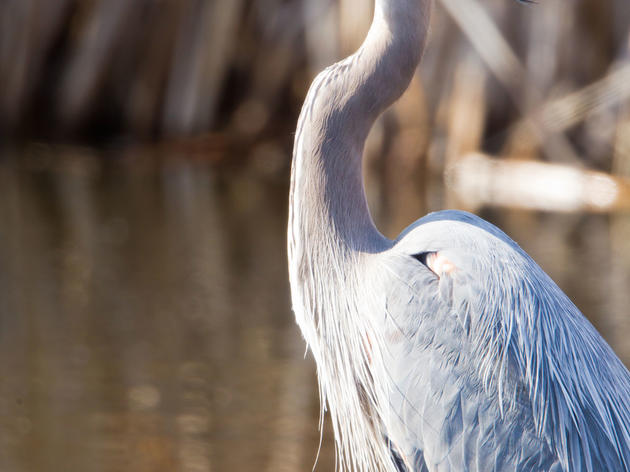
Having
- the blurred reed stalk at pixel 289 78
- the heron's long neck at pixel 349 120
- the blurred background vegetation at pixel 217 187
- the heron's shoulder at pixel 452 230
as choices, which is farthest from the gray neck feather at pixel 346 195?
the blurred reed stalk at pixel 289 78

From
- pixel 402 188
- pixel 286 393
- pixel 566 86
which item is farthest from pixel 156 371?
pixel 566 86

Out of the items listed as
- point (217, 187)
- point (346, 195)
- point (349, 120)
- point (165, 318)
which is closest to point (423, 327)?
point (346, 195)

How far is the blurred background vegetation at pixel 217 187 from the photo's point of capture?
14.9 feet

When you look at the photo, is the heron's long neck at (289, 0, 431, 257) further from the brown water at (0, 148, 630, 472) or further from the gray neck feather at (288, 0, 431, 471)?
the brown water at (0, 148, 630, 472)

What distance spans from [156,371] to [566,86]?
5.55m

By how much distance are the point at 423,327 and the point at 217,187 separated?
6.60 metres

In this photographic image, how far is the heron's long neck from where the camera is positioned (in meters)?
A: 3.10

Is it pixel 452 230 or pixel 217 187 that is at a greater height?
pixel 217 187

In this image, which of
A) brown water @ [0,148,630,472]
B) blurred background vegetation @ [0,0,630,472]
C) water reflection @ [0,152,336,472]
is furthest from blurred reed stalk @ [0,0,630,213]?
water reflection @ [0,152,336,472]

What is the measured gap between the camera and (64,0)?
34.5ft

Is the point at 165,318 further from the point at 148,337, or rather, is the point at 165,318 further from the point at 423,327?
the point at 423,327

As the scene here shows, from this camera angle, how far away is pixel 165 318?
5.73 meters

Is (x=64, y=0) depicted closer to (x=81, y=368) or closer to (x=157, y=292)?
(x=157, y=292)

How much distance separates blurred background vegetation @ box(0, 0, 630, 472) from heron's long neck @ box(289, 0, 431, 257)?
1.23 meters
